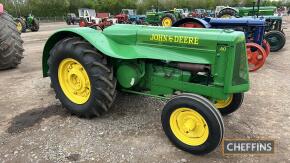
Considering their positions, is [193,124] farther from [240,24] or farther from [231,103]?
[240,24]

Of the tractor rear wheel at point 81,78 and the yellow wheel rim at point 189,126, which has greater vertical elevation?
the tractor rear wheel at point 81,78

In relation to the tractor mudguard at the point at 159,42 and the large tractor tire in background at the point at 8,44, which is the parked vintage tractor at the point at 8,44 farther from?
the tractor mudguard at the point at 159,42

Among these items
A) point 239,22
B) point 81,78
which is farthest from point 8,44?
point 239,22

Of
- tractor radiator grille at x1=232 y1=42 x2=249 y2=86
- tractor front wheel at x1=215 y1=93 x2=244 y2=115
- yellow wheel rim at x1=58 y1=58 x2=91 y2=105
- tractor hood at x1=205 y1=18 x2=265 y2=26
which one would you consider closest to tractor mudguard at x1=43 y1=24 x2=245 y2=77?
tractor radiator grille at x1=232 y1=42 x2=249 y2=86

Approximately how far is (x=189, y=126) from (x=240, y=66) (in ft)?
3.08

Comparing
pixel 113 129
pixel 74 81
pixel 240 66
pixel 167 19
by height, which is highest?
pixel 167 19

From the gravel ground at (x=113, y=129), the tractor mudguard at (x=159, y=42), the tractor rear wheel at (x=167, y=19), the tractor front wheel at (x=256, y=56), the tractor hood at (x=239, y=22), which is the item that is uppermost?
the tractor rear wheel at (x=167, y=19)

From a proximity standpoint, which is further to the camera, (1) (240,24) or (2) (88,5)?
(2) (88,5)

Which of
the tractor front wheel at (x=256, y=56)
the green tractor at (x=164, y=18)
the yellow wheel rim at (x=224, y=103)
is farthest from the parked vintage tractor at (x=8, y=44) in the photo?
the green tractor at (x=164, y=18)

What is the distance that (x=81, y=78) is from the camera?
404 cm

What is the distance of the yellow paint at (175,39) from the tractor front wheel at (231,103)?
3.60 ft

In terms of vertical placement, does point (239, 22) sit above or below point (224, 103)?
above

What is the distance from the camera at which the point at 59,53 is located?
13.2 ft

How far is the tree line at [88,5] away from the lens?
4203cm
